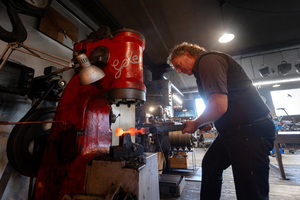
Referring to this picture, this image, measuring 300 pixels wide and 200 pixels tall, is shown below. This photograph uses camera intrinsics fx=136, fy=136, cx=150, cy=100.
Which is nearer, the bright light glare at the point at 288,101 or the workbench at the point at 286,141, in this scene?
the workbench at the point at 286,141

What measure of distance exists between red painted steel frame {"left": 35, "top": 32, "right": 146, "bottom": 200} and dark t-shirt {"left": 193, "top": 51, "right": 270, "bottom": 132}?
18.0 inches

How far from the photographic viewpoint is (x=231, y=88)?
0.99 meters

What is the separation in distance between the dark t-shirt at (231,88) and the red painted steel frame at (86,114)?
0.46 m

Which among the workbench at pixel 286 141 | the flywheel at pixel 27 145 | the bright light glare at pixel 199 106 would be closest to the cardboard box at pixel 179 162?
the workbench at pixel 286 141

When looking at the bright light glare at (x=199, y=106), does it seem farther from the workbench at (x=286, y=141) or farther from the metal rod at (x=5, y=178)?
the metal rod at (x=5, y=178)

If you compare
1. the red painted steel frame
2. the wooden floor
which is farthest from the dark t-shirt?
the wooden floor

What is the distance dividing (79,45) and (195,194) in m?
2.33

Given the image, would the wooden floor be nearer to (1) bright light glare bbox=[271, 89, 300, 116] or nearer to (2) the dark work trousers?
(2) the dark work trousers

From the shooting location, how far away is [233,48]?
3.99m

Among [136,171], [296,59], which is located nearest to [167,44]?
[136,171]

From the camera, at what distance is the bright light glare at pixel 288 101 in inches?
350

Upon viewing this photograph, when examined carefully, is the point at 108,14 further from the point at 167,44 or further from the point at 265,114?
the point at 265,114

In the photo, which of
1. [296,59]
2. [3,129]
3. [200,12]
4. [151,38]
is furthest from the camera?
[296,59]

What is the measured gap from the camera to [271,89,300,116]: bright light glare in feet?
29.1
